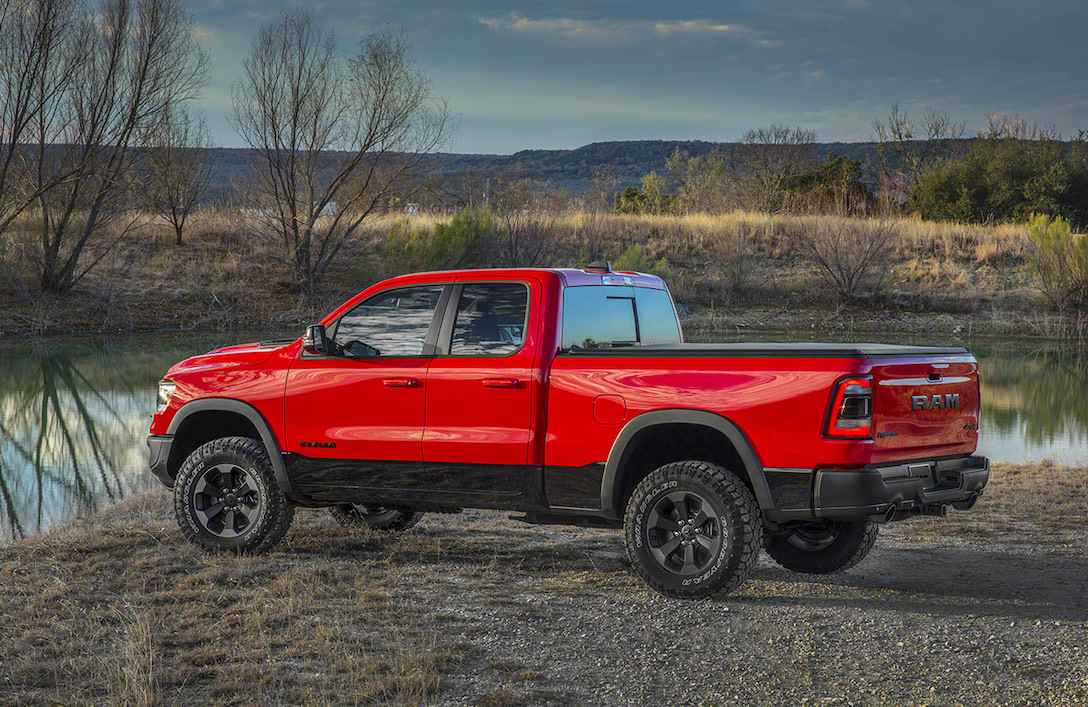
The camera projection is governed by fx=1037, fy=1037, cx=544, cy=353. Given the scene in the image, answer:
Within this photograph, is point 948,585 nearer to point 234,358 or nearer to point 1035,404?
point 234,358

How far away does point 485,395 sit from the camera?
21.4 feet

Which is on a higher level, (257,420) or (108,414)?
(257,420)

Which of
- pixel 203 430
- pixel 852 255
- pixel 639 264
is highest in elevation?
pixel 852 255

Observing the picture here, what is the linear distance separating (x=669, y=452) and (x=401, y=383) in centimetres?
179

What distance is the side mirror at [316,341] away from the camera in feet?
22.9

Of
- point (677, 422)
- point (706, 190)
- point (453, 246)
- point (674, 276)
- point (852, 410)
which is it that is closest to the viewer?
point (852, 410)

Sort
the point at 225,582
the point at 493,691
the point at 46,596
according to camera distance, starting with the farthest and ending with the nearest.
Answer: the point at 225,582
the point at 46,596
the point at 493,691

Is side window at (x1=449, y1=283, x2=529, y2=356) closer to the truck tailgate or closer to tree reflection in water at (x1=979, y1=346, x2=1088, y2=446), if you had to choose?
the truck tailgate

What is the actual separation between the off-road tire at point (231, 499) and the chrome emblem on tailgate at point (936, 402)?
427cm

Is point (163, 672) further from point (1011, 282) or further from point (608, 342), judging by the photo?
point (1011, 282)

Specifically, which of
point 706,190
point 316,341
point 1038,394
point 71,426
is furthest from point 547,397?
point 706,190

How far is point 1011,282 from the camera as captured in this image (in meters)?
37.4

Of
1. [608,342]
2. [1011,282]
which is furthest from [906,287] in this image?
[608,342]

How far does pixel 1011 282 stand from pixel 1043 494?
30.5 m
